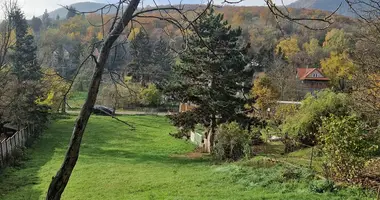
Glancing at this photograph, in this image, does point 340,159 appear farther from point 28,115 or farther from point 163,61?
point 163,61

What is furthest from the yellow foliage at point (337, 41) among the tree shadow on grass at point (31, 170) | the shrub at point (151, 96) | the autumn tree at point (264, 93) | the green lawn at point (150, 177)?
the tree shadow on grass at point (31, 170)

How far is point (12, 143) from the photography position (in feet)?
63.1

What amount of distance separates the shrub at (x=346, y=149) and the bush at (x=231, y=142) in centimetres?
672

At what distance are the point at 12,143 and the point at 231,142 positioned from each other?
11.2 metres

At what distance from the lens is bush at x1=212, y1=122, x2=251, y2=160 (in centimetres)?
1845

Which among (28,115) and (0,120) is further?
(28,115)

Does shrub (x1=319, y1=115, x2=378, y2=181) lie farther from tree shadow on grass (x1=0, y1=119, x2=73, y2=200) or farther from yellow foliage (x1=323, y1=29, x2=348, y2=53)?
yellow foliage (x1=323, y1=29, x2=348, y2=53)

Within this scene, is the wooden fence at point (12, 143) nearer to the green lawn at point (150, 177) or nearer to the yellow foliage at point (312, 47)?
the green lawn at point (150, 177)

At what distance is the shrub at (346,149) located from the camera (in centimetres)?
1102

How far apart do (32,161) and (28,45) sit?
24.9m

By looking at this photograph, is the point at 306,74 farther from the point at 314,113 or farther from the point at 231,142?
the point at 231,142

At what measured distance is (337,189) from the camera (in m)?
9.84

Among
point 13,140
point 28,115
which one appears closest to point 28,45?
point 28,115

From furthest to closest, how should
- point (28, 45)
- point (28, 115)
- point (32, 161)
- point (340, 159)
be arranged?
1. point (28, 45)
2. point (28, 115)
3. point (32, 161)
4. point (340, 159)
